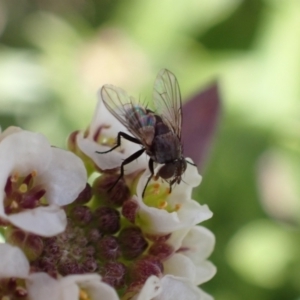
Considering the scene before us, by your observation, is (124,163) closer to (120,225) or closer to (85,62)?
(120,225)

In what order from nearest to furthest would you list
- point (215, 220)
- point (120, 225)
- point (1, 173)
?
point (1, 173) < point (120, 225) < point (215, 220)

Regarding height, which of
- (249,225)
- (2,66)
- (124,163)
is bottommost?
(249,225)

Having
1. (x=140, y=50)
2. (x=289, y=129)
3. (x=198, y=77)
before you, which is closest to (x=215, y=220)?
(x=289, y=129)

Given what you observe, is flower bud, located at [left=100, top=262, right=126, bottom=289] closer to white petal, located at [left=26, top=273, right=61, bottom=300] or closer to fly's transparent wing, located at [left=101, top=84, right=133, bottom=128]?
white petal, located at [left=26, top=273, right=61, bottom=300]

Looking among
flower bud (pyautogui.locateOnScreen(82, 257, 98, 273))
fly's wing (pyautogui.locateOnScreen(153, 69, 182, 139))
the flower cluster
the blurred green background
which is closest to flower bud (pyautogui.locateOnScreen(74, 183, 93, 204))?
the flower cluster

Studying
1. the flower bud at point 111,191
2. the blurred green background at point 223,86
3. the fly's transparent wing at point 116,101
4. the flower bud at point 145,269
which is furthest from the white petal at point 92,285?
the blurred green background at point 223,86
